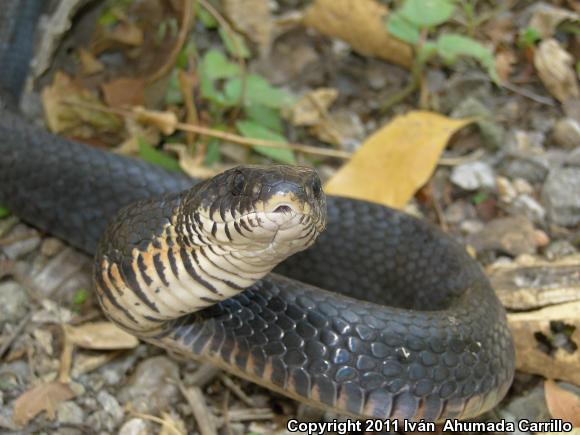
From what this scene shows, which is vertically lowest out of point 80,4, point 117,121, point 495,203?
point 495,203

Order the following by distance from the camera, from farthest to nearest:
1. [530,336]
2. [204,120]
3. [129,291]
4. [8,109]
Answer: [204,120] → [8,109] → [530,336] → [129,291]

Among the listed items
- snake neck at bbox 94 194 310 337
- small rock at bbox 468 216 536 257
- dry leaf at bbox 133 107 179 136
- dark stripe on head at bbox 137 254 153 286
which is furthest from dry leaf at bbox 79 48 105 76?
dark stripe on head at bbox 137 254 153 286

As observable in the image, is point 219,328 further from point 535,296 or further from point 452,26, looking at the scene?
point 452,26

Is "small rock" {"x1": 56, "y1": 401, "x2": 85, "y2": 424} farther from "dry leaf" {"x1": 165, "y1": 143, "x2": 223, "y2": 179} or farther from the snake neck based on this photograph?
"dry leaf" {"x1": 165, "y1": 143, "x2": 223, "y2": 179}

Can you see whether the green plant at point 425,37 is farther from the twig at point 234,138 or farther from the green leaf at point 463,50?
the twig at point 234,138

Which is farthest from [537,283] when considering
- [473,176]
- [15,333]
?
[15,333]

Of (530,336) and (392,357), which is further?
(530,336)

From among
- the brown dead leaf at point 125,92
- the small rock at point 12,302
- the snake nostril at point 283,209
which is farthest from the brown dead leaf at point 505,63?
the snake nostril at point 283,209

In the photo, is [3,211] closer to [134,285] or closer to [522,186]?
[134,285]

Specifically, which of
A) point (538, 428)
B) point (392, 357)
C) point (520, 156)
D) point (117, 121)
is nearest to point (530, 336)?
point (538, 428)
